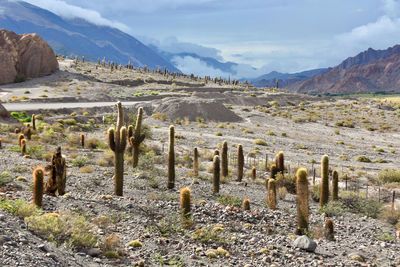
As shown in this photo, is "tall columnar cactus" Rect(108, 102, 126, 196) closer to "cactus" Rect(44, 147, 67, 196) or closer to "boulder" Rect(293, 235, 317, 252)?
"cactus" Rect(44, 147, 67, 196)

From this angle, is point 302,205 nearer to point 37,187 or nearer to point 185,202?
point 185,202

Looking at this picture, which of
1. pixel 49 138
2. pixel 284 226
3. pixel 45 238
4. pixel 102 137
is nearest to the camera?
pixel 45 238

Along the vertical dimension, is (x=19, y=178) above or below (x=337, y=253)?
above

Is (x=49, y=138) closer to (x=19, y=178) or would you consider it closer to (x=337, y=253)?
(x=19, y=178)

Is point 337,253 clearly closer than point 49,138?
Yes

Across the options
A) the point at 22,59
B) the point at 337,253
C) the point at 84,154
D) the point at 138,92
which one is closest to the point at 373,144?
the point at 84,154

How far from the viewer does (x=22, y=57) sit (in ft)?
212

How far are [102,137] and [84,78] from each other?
4390 centimetres

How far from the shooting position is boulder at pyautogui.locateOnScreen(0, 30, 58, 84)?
196 ft

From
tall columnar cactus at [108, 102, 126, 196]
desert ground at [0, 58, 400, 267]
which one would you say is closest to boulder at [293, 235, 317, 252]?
desert ground at [0, 58, 400, 267]

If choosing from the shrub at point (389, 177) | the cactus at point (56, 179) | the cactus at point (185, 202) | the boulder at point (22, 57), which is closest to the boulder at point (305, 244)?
the cactus at point (185, 202)

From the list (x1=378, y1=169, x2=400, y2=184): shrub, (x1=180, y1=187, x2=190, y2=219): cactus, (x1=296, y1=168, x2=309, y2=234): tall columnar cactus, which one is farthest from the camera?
(x1=378, y1=169, x2=400, y2=184): shrub

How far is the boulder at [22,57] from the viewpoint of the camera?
196 ft

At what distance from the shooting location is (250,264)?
861cm
